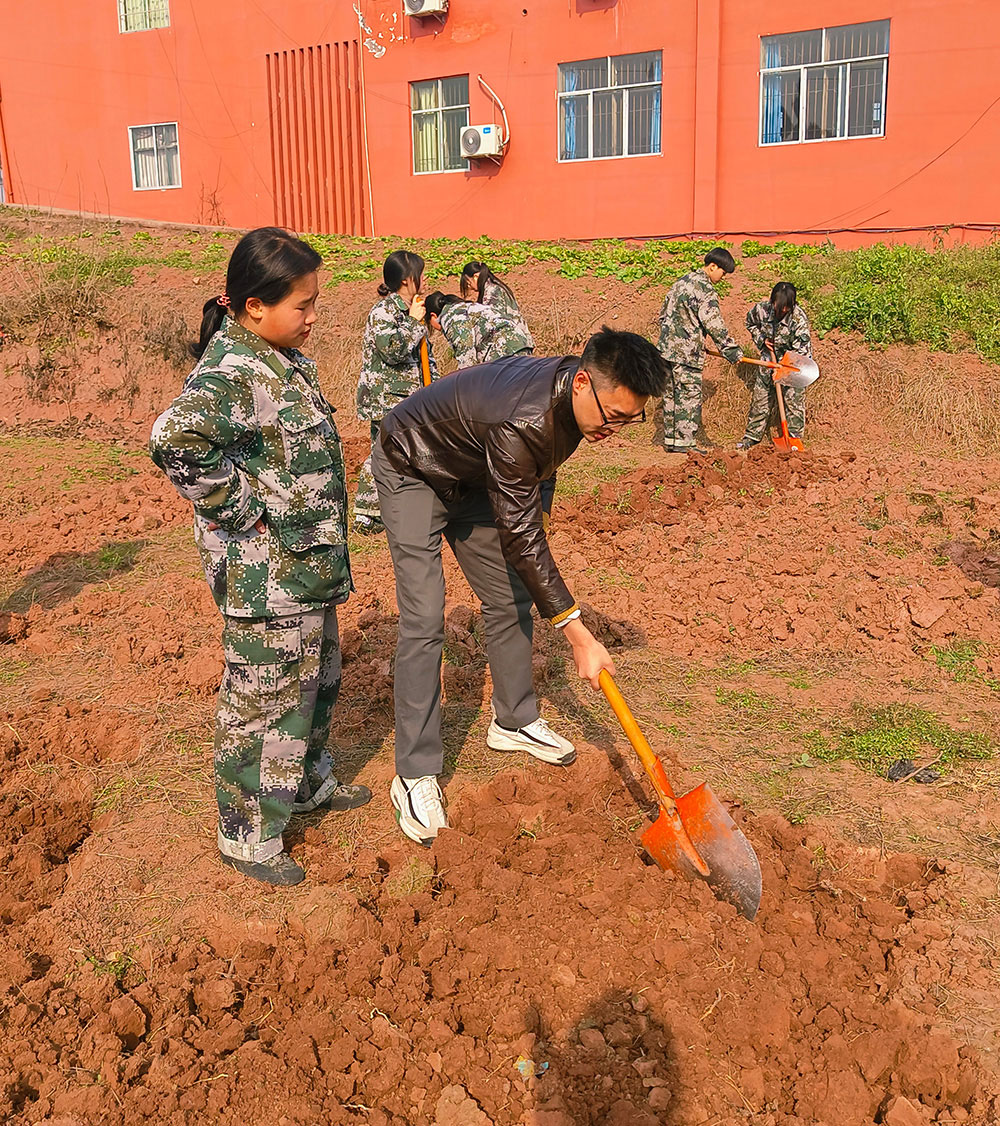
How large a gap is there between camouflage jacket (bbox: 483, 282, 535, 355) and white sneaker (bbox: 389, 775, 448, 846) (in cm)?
393

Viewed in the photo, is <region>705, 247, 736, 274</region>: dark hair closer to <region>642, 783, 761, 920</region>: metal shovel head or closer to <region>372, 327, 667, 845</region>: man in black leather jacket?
<region>372, 327, 667, 845</region>: man in black leather jacket

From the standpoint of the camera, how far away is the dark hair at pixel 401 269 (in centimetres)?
678

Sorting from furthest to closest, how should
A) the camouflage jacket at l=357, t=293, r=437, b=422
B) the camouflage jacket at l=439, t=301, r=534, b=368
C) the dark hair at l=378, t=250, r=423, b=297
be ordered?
1. the camouflage jacket at l=357, t=293, r=437, b=422
2. the dark hair at l=378, t=250, r=423, b=297
3. the camouflage jacket at l=439, t=301, r=534, b=368

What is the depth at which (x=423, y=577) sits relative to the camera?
350 centimetres

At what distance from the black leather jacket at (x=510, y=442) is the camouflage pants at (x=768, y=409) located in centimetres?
671

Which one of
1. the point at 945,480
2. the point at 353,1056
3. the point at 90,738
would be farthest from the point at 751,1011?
the point at 945,480

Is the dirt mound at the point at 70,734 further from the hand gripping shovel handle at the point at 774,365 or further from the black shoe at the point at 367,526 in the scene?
the hand gripping shovel handle at the point at 774,365

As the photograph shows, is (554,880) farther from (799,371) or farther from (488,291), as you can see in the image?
(799,371)

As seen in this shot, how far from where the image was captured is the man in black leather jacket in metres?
3.04

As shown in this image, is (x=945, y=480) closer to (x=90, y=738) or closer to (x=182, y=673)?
(x=182, y=673)

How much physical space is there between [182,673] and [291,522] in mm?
2130

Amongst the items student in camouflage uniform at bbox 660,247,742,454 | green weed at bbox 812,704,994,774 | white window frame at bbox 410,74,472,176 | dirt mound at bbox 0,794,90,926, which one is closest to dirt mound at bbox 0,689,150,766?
dirt mound at bbox 0,794,90,926

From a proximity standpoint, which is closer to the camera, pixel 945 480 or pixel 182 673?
pixel 182 673

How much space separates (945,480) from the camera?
7.73 meters
